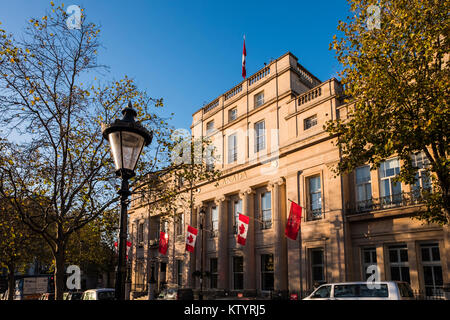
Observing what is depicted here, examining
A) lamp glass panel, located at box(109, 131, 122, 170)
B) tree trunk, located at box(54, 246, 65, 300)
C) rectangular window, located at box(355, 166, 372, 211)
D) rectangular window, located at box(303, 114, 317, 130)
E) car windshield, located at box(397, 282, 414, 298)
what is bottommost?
car windshield, located at box(397, 282, 414, 298)

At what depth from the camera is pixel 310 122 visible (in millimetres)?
24781

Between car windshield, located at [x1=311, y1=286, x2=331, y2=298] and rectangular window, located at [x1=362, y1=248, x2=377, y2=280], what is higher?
rectangular window, located at [x1=362, y1=248, x2=377, y2=280]

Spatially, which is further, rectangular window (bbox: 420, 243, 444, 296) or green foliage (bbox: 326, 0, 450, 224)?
rectangular window (bbox: 420, 243, 444, 296)

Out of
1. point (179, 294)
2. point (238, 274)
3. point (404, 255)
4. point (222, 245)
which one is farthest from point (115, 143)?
point (222, 245)

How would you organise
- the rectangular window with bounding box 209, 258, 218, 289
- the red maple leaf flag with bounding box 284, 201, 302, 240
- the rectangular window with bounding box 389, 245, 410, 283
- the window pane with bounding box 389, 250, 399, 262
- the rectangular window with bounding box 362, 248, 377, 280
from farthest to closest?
the rectangular window with bounding box 209, 258, 218, 289 → the red maple leaf flag with bounding box 284, 201, 302, 240 → the rectangular window with bounding box 362, 248, 377, 280 → the window pane with bounding box 389, 250, 399, 262 → the rectangular window with bounding box 389, 245, 410, 283

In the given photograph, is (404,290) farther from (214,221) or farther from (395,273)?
(214,221)

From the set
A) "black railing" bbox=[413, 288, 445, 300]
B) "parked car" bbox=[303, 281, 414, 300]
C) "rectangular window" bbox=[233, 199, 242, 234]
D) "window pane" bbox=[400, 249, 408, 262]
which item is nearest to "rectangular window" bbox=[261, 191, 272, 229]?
"rectangular window" bbox=[233, 199, 242, 234]

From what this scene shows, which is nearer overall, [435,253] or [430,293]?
[430,293]

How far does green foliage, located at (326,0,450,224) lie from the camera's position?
1239 cm

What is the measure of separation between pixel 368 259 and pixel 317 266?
337cm

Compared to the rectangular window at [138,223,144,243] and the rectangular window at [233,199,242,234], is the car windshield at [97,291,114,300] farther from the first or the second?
the rectangular window at [138,223,144,243]

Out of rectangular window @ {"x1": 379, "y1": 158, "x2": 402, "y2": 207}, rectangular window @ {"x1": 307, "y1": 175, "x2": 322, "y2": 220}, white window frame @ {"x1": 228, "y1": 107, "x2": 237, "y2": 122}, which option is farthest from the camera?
white window frame @ {"x1": 228, "y1": 107, "x2": 237, "y2": 122}

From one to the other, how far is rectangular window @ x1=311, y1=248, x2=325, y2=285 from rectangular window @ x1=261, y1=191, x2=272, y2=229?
4.70 meters
